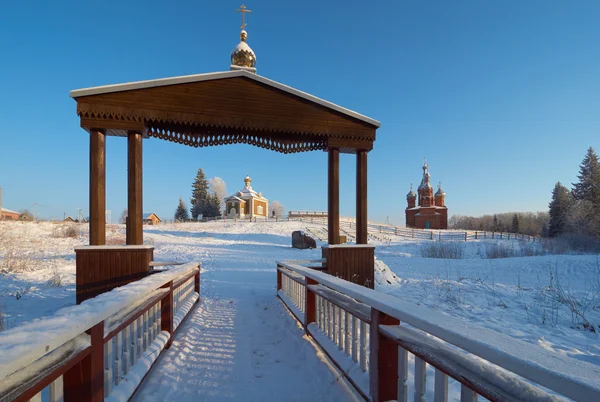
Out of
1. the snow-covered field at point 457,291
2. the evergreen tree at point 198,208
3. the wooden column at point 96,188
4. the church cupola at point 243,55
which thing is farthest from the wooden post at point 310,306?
the evergreen tree at point 198,208

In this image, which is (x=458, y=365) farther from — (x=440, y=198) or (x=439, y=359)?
(x=440, y=198)

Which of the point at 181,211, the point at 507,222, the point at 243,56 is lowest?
the point at 507,222

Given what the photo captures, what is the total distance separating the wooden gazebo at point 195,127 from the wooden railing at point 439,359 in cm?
368

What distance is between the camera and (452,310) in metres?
5.80

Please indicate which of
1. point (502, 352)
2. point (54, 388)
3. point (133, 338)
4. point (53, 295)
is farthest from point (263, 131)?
point (53, 295)

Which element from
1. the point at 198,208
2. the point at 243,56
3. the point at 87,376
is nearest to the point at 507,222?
the point at 198,208

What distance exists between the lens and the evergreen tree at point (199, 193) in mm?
49469

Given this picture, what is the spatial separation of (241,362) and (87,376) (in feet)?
6.10

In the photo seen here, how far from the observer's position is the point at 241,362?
133 inches

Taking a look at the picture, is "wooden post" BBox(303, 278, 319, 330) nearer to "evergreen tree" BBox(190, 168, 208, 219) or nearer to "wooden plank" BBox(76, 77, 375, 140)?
"wooden plank" BBox(76, 77, 375, 140)

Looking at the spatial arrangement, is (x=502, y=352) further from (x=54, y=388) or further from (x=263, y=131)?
(x=263, y=131)

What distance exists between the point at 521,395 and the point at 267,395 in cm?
221

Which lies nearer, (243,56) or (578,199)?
(243,56)

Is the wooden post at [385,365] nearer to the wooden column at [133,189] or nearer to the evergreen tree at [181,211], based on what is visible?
the wooden column at [133,189]
